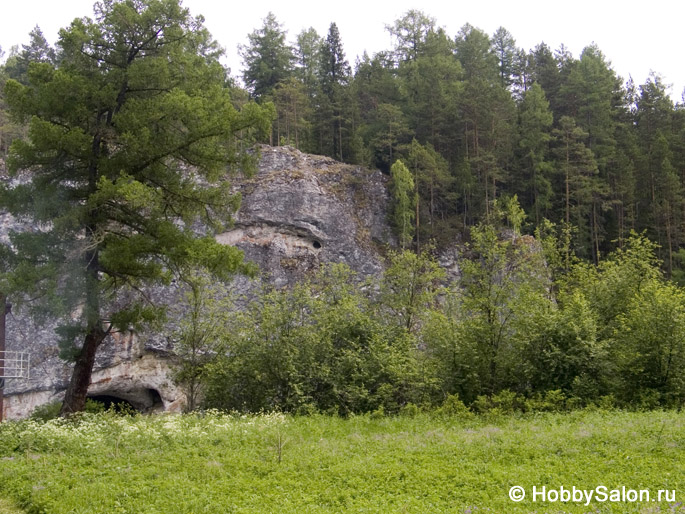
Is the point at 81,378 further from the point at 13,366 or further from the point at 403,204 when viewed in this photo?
the point at 403,204

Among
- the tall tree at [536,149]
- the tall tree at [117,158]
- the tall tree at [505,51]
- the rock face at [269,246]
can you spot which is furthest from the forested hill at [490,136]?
the tall tree at [117,158]

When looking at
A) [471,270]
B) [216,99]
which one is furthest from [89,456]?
[471,270]

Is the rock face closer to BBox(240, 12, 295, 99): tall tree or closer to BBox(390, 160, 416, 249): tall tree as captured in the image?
BBox(390, 160, 416, 249): tall tree

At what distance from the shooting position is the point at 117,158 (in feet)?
48.0

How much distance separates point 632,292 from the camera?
18031 millimetres

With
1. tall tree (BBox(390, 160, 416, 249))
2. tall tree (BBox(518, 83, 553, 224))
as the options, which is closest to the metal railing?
tall tree (BBox(390, 160, 416, 249))

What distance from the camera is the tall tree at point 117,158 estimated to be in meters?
14.0

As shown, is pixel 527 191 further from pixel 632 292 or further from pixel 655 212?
pixel 632 292

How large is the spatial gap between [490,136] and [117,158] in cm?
2714

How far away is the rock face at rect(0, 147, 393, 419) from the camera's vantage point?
2522 centimetres

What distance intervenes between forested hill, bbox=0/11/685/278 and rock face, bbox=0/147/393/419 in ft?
8.86

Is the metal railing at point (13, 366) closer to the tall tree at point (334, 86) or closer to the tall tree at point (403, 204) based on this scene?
the tall tree at point (403, 204)

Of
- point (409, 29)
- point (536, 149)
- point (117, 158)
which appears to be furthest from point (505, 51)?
point (117, 158)

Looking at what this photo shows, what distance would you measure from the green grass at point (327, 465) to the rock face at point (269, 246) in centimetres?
1247
